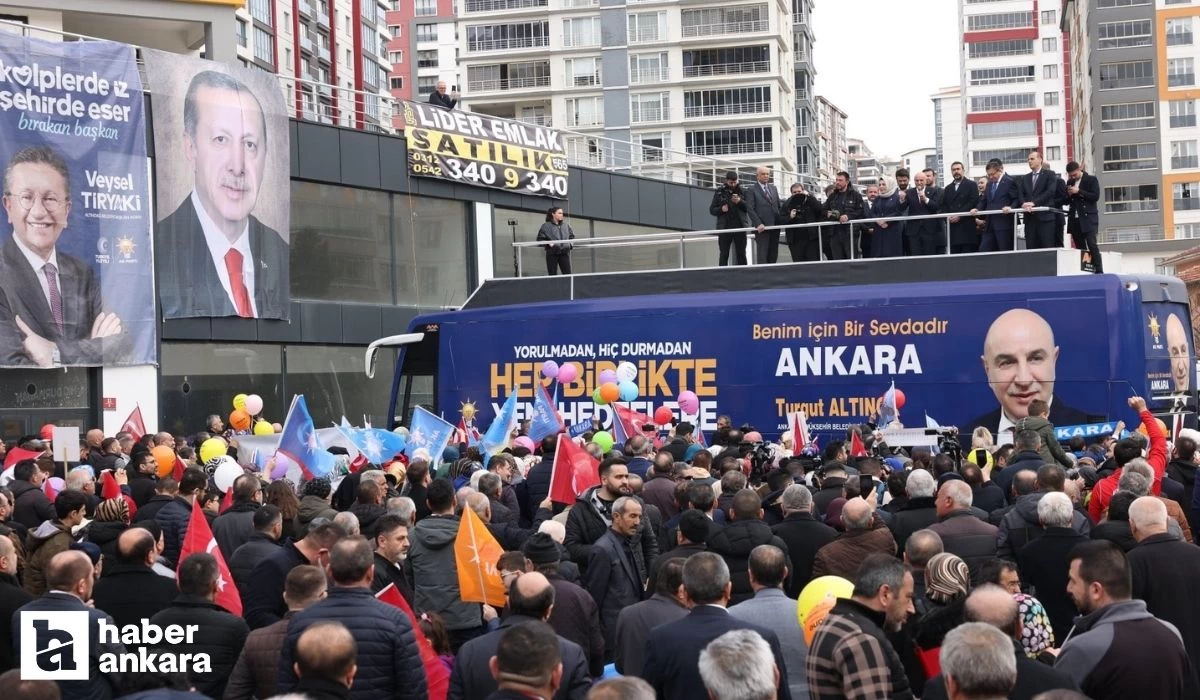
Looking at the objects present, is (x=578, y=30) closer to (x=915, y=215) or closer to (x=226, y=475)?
(x=915, y=215)

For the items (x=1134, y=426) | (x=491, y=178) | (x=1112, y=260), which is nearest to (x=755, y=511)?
(x=1134, y=426)

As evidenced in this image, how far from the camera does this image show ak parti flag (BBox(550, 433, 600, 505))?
11.6 metres

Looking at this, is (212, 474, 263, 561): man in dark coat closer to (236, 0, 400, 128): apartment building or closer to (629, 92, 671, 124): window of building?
(236, 0, 400, 128): apartment building

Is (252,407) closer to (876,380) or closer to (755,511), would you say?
(876,380)

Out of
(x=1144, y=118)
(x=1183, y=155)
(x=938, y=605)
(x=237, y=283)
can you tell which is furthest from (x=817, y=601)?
(x=1183, y=155)

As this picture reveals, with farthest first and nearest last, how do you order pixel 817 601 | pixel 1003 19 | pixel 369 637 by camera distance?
pixel 1003 19, pixel 817 601, pixel 369 637

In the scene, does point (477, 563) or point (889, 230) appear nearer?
point (477, 563)

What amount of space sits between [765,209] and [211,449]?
36.5ft

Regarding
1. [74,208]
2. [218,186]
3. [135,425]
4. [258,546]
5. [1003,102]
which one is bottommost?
[258,546]

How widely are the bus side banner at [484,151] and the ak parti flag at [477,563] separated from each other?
966 inches

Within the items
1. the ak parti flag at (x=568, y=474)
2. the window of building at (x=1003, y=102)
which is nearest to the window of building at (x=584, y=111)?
the window of building at (x=1003, y=102)

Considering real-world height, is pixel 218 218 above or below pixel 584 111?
below

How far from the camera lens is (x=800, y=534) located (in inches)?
364

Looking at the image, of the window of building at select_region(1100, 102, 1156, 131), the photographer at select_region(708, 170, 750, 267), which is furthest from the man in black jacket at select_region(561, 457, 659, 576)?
the window of building at select_region(1100, 102, 1156, 131)
